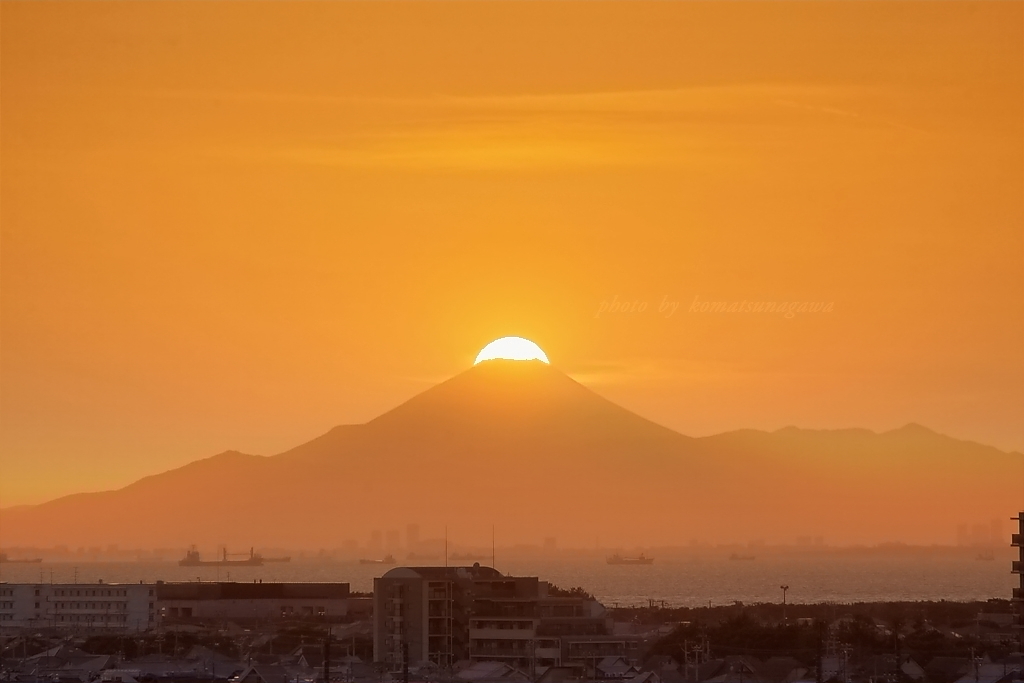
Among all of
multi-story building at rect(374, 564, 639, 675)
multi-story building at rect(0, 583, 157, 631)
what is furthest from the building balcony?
multi-story building at rect(0, 583, 157, 631)

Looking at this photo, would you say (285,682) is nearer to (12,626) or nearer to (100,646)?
(100,646)

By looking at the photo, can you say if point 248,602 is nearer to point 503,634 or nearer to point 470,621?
point 470,621

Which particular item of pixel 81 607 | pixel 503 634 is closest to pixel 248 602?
pixel 81 607

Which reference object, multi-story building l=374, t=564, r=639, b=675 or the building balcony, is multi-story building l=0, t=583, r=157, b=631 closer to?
multi-story building l=374, t=564, r=639, b=675

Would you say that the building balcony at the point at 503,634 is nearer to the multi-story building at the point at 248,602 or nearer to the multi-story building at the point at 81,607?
the multi-story building at the point at 81,607

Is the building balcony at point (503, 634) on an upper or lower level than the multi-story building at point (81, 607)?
lower

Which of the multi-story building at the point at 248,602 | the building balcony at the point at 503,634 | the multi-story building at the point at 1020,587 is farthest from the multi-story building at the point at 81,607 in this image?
the multi-story building at the point at 1020,587
